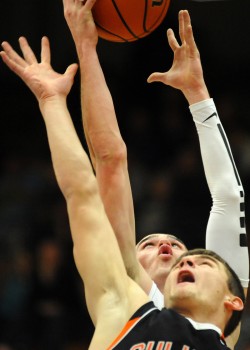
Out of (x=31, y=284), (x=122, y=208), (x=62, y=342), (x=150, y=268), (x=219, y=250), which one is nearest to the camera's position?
(x=122, y=208)

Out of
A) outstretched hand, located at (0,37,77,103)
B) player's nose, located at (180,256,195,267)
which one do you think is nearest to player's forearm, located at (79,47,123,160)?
outstretched hand, located at (0,37,77,103)

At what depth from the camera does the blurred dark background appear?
7258 mm

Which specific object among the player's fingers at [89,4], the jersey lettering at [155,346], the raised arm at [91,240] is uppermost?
the player's fingers at [89,4]

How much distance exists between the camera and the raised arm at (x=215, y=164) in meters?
4.12

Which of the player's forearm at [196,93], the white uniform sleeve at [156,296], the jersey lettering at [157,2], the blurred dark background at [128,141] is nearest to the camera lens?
the jersey lettering at [157,2]

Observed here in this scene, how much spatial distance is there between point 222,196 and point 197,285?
34.3 inches

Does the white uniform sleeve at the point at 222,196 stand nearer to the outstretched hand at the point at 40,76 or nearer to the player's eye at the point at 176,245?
the player's eye at the point at 176,245

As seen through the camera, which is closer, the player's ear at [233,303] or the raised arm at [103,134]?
the player's ear at [233,303]

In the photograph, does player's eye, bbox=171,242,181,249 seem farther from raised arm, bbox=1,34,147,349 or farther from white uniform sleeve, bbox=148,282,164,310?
raised arm, bbox=1,34,147,349

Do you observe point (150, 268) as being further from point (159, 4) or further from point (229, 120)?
point (229, 120)

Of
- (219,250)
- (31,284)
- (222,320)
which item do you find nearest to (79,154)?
(222,320)

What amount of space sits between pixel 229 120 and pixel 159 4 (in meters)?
4.31

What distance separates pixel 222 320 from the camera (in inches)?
135

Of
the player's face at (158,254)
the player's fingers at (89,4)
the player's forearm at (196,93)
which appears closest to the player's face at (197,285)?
the player's face at (158,254)
